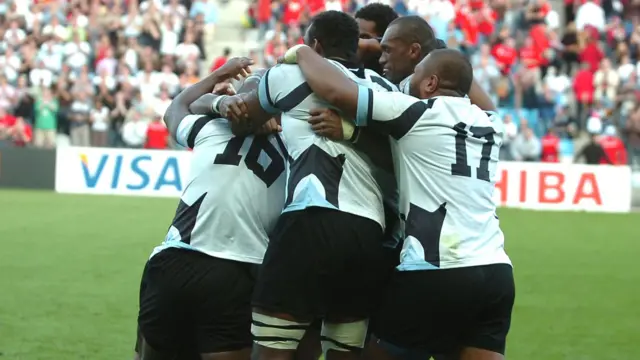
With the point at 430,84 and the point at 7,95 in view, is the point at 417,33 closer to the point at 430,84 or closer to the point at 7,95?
the point at 430,84

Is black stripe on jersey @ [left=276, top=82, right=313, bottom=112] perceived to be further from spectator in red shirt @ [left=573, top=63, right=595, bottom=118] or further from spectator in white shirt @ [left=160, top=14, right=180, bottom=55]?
spectator in white shirt @ [left=160, top=14, right=180, bottom=55]

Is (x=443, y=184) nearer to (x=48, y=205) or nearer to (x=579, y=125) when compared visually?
(x=48, y=205)

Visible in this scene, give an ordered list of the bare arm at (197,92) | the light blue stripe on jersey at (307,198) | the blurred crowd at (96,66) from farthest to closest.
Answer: the blurred crowd at (96,66) < the bare arm at (197,92) < the light blue stripe on jersey at (307,198)

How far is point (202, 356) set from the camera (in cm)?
501

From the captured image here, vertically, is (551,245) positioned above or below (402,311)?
below

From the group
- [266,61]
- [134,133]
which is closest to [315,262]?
[134,133]

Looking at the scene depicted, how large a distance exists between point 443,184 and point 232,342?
1220 millimetres

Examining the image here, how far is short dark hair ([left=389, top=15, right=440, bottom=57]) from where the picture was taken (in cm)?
532

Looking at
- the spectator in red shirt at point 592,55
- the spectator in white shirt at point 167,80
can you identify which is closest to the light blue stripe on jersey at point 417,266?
the spectator in white shirt at point 167,80

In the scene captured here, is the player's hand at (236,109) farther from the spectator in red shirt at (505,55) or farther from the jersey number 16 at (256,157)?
the spectator in red shirt at (505,55)

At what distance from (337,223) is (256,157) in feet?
1.98

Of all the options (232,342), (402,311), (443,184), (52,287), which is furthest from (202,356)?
(52,287)

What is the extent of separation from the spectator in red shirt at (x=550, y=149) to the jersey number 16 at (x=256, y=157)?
53.5 ft

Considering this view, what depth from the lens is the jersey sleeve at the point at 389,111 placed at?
4.69 meters
